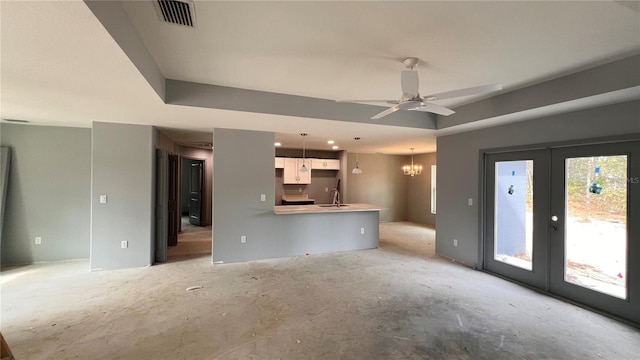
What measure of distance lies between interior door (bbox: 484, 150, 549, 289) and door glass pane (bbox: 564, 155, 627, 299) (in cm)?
27

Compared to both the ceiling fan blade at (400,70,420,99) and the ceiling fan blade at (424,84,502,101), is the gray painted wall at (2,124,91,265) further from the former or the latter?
the ceiling fan blade at (424,84,502,101)

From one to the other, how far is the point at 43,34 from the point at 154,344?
248 centimetres

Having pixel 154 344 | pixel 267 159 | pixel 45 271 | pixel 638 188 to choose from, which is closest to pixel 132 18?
pixel 154 344

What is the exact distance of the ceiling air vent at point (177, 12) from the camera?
1.74 m

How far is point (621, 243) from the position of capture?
2.92 meters

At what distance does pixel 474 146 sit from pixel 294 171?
488cm

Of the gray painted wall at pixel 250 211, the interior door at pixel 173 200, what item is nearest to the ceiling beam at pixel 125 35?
the gray painted wall at pixel 250 211

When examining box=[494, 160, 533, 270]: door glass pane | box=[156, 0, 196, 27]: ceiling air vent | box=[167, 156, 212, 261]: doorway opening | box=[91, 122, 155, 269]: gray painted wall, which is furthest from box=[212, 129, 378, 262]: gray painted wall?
box=[494, 160, 533, 270]: door glass pane

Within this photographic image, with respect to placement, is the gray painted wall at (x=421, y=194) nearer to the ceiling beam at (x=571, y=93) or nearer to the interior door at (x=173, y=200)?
the ceiling beam at (x=571, y=93)

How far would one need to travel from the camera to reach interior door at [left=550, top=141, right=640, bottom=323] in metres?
2.81

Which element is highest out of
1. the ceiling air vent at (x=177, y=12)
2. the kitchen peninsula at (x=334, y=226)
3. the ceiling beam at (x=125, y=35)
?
the ceiling air vent at (x=177, y=12)

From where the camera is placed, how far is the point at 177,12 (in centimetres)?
184

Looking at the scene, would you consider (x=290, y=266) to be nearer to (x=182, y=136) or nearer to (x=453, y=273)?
(x=453, y=273)

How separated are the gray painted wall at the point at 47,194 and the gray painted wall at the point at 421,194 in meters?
8.45
